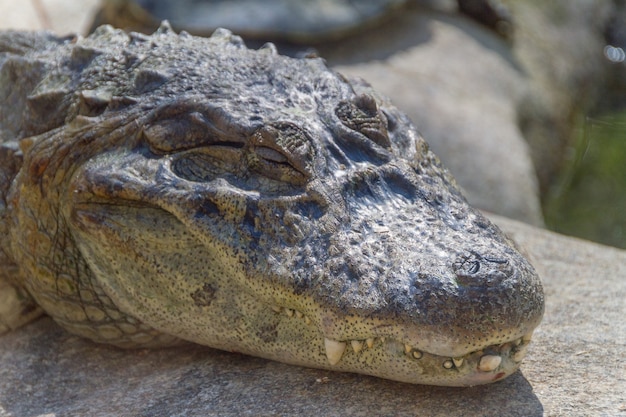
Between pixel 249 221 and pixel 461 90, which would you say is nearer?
pixel 249 221

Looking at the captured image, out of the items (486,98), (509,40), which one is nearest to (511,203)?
(486,98)

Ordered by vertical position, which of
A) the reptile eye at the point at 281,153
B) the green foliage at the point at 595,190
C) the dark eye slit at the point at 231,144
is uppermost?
the dark eye slit at the point at 231,144

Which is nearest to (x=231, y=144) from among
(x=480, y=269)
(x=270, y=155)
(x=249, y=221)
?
(x=270, y=155)

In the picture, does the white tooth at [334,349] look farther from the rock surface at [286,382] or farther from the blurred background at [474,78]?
the blurred background at [474,78]

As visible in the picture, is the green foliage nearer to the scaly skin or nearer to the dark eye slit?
the scaly skin

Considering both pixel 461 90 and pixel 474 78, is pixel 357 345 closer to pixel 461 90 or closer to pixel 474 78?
pixel 461 90

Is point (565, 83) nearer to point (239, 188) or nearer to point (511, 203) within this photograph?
point (511, 203)

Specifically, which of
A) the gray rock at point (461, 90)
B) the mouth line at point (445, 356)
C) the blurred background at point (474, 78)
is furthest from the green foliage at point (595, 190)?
the mouth line at point (445, 356)

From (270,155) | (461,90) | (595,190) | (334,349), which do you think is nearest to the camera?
(334,349)
